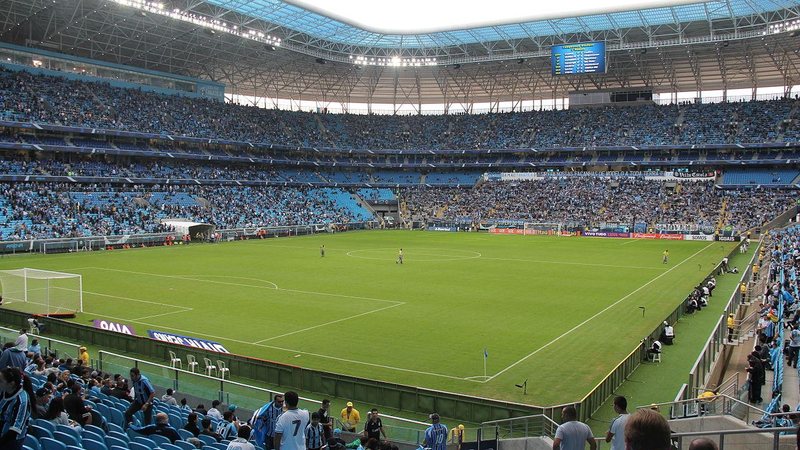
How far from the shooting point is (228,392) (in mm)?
14867

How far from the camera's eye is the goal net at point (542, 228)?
7675cm

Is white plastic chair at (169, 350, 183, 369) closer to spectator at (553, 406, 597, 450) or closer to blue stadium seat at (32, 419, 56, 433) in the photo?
blue stadium seat at (32, 419, 56, 433)

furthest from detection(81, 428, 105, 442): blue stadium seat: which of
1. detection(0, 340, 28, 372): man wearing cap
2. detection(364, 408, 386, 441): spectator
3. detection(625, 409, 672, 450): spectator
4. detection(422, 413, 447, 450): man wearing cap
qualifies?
detection(625, 409, 672, 450): spectator

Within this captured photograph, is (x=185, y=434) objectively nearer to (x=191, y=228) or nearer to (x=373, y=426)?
(x=373, y=426)

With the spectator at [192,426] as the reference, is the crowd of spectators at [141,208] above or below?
→ above

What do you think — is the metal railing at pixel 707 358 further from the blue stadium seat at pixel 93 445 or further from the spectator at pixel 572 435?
the blue stadium seat at pixel 93 445

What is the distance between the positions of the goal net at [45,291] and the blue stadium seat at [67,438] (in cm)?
2239

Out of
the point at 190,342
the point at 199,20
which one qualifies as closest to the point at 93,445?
the point at 190,342

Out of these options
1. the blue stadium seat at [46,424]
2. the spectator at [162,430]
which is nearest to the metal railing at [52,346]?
the spectator at [162,430]

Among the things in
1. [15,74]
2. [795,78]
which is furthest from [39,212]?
[795,78]

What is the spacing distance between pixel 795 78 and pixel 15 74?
303 ft

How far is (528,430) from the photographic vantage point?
13.8 metres

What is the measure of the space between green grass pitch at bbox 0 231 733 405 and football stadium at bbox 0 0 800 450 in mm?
226

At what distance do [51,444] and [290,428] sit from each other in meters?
3.00
